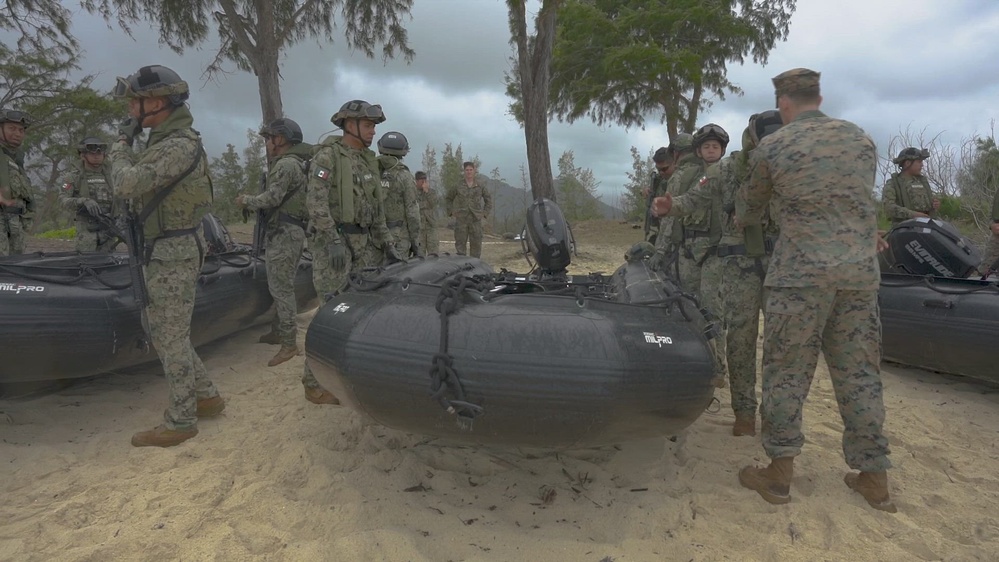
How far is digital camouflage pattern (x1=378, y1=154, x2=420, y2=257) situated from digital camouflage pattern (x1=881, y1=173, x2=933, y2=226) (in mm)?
5608

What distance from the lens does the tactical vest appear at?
3.18 meters

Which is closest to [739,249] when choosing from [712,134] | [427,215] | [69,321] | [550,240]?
[712,134]

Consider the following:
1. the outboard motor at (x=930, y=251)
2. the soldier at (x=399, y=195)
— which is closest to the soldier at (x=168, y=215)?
the soldier at (x=399, y=195)

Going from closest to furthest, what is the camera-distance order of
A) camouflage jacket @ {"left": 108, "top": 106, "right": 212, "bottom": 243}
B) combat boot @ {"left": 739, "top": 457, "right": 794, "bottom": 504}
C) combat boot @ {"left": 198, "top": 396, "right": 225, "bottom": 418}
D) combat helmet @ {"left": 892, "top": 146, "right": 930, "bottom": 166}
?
combat boot @ {"left": 739, "top": 457, "right": 794, "bottom": 504}, camouflage jacket @ {"left": 108, "top": 106, "right": 212, "bottom": 243}, combat boot @ {"left": 198, "top": 396, "right": 225, "bottom": 418}, combat helmet @ {"left": 892, "top": 146, "right": 930, "bottom": 166}

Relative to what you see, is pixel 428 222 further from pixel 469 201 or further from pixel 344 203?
pixel 344 203

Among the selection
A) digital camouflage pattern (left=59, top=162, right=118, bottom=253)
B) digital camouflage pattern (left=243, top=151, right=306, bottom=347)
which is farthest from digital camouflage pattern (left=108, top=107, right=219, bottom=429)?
digital camouflage pattern (left=59, top=162, right=118, bottom=253)

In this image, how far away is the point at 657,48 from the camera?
15695mm

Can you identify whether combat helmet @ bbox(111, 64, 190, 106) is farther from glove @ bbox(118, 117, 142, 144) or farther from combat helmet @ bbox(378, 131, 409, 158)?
combat helmet @ bbox(378, 131, 409, 158)

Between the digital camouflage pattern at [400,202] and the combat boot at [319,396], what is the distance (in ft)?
5.14

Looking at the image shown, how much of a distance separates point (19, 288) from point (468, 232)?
24.6ft

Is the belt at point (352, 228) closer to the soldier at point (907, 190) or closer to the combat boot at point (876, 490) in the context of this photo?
the combat boot at point (876, 490)

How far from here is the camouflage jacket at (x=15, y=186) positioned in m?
5.32

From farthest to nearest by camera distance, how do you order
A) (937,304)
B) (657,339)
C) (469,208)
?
(469,208) < (937,304) < (657,339)

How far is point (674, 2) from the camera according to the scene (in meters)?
16.4
